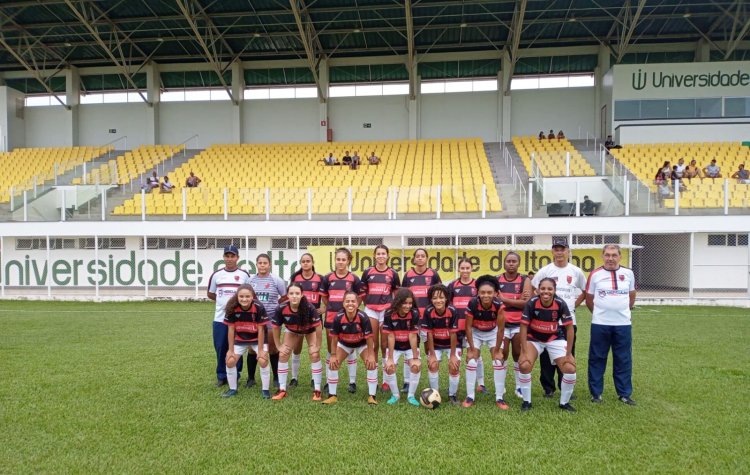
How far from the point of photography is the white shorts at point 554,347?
18.4 feet

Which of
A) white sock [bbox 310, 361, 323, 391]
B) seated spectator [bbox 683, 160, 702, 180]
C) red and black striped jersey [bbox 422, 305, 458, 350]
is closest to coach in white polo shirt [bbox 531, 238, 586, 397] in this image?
red and black striped jersey [bbox 422, 305, 458, 350]

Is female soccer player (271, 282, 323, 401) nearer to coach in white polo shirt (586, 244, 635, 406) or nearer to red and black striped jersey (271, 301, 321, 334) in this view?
red and black striped jersey (271, 301, 321, 334)

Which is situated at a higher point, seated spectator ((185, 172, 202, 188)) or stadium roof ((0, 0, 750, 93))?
stadium roof ((0, 0, 750, 93))

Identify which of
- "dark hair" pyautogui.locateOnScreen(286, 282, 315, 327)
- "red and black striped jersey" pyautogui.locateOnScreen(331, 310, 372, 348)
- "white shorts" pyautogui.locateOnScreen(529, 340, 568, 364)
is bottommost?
"white shorts" pyautogui.locateOnScreen(529, 340, 568, 364)

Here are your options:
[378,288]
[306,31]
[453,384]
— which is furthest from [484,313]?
[306,31]

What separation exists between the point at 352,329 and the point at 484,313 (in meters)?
1.55

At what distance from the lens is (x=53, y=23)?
23.2 meters

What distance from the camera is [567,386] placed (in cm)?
545

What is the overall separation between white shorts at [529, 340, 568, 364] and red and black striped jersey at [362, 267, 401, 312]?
191 cm

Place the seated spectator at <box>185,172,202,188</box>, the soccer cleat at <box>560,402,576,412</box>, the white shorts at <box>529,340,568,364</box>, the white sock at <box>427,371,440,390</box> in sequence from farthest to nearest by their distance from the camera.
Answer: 1. the seated spectator at <box>185,172,202,188</box>
2. the white sock at <box>427,371,440,390</box>
3. the white shorts at <box>529,340,568,364</box>
4. the soccer cleat at <box>560,402,576,412</box>

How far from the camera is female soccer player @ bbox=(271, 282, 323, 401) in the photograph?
593 centimetres

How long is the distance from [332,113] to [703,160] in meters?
17.4

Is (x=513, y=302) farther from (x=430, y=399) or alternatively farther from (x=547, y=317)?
(x=430, y=399)

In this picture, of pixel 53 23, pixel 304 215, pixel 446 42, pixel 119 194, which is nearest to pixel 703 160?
pixel 446 42
